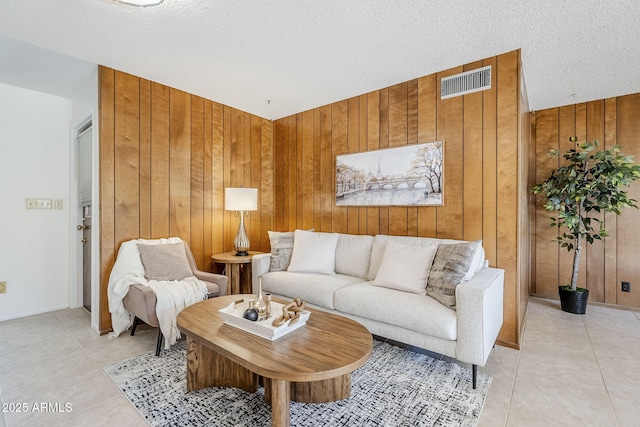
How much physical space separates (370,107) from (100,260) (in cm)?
307

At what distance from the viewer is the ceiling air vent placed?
261 cm

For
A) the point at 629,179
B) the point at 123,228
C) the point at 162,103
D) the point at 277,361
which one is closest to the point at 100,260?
the point at 123,228

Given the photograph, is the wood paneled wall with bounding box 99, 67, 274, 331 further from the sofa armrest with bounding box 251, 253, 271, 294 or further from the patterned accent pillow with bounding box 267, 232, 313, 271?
the patterned accent pillow with bounding box 267, 232, 313, 271

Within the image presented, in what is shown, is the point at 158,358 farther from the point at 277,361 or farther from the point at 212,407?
the point at 277,361

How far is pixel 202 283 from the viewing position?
266cm

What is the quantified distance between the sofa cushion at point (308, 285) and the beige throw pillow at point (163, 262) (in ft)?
2.60

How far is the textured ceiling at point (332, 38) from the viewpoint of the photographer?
1.99 meters

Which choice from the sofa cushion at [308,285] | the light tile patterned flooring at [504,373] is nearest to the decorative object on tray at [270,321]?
the light tile patterned flooring at [504,373]

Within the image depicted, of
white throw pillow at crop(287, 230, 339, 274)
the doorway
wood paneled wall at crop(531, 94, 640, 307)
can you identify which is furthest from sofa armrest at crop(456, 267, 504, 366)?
the doorway

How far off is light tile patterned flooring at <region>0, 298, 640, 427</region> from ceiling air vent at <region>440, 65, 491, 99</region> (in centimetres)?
222

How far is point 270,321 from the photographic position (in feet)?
5.46

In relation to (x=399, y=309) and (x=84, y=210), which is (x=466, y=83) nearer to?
(x=399, y=309)

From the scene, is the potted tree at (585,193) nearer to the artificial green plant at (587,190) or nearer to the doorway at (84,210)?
the artificial green plant at (587,190)

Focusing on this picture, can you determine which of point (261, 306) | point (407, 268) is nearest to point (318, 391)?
point (261, 306)
